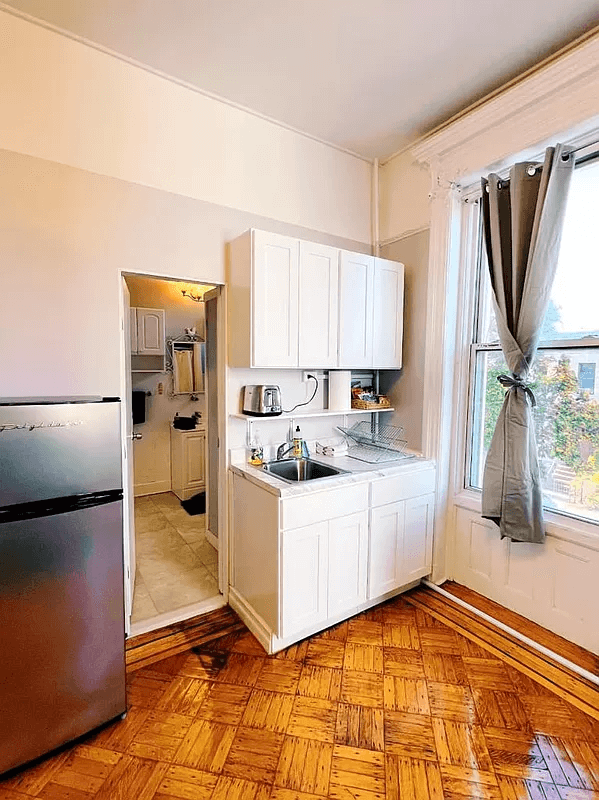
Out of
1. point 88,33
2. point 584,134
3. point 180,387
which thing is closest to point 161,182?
point 88,33

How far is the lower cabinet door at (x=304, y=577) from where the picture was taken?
2.14 m

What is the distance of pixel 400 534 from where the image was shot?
104 inches

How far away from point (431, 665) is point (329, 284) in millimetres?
2231

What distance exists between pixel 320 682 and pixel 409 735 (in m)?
0.47

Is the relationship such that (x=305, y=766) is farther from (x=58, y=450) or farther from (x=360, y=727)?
(x=58, y=450)

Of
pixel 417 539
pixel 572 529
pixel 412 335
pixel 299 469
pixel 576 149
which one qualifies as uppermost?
pixel 576 149

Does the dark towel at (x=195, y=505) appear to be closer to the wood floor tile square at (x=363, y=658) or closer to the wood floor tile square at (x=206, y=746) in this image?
the wood floor tile square at (x=363, y=658)

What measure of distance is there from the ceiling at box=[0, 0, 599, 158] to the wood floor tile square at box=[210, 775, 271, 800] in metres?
3.20

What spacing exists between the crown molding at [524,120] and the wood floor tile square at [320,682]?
2.98 m

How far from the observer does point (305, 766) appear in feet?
5.16

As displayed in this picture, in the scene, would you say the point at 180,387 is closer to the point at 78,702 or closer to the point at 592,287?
the point at 78,702

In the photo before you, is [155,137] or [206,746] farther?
[155,137]

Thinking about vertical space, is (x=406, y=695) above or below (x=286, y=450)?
below

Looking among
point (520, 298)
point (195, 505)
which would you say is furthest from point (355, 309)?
point (195, 505)
